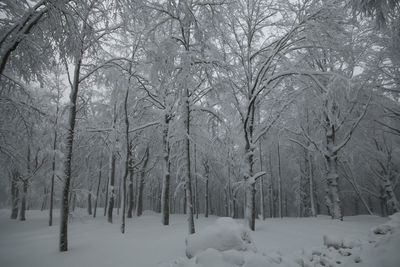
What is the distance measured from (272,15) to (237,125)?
219 inches

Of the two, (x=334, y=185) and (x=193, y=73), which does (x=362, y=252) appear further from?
(x=334, y=185)

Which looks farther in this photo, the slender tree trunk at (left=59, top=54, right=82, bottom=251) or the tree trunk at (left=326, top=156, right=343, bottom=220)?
the tree trunk at (left=326, top=156, right=343, bottom=220)

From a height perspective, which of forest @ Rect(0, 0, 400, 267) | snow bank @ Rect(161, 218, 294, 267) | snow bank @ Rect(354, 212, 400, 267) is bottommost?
snow bank @ Rect(161, 218, 294, 267)

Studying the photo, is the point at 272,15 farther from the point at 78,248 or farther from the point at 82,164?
the point at 82,164

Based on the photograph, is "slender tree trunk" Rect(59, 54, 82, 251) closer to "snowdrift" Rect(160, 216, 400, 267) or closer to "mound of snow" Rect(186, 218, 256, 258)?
"snowdrift" Rect(160, 216, 400, 267)

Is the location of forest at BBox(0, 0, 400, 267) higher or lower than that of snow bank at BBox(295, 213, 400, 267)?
higher

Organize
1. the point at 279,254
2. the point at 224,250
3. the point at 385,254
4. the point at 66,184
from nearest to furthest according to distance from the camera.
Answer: the point at 385,254, the point at 224,250, the point at 279,254, the point at 66,184

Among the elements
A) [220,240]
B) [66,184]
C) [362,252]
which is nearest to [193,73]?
[220,240]

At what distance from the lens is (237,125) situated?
36.2 ft

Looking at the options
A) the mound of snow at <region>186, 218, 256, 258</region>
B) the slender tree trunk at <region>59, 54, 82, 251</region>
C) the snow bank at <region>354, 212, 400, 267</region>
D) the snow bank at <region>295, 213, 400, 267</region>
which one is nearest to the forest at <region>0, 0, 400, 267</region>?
the slender tree trunk at <region>59, 54, 82, 251</region>

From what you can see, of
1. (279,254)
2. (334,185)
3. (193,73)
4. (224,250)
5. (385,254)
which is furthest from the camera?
(334,185)

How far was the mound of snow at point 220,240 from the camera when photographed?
4.70 m

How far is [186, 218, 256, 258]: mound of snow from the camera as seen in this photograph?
185 inches

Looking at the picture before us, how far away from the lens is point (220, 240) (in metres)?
4.75
